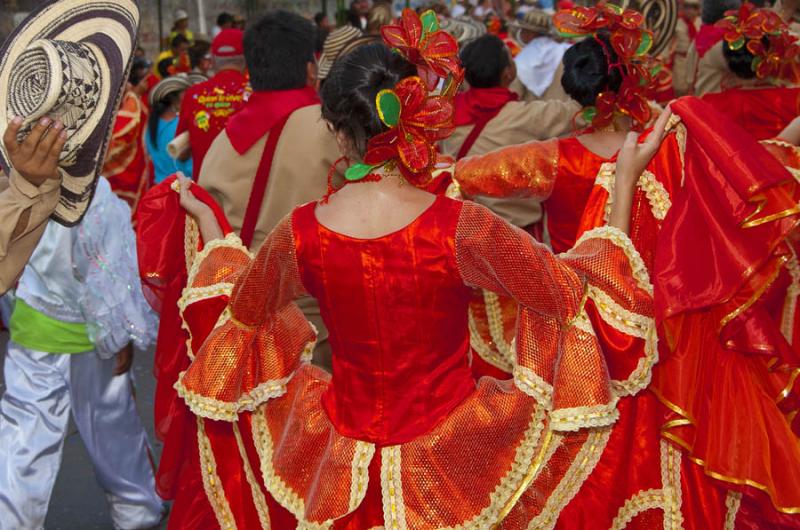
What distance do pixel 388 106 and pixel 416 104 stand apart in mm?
71

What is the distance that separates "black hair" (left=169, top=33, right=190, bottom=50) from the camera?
1046 centimetres

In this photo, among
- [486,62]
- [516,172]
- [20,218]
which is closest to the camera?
[20,218]

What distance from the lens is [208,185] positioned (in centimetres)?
371

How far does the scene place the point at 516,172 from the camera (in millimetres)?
3639

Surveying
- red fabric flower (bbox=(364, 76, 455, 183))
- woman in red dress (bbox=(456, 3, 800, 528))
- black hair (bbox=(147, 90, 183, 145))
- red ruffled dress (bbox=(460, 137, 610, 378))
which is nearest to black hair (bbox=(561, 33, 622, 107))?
red ruffled dress (bbox=(460, 137, 610, 378))

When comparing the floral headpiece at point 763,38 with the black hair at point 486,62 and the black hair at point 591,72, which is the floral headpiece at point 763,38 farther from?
the black hair at point 591,72

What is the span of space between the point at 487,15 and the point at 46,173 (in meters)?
10.3

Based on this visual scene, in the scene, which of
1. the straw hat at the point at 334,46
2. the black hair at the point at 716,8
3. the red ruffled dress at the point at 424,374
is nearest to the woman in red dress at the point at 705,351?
the red ruffled dress at the point at 424,374

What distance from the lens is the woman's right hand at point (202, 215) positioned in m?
3.03

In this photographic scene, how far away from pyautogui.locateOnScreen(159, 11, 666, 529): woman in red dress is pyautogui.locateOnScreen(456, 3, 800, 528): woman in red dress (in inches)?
6.6

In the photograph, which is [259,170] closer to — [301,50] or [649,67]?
[301,50]

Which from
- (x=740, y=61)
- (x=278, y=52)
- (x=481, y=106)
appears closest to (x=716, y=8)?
(x=740, y=61)

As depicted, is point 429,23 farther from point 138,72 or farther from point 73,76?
point 138,72

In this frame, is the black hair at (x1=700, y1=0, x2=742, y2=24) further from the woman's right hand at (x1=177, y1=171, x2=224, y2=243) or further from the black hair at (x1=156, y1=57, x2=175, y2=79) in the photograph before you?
the woman's right hand at (x1=177, y1=171, x2=224, y2=243)
